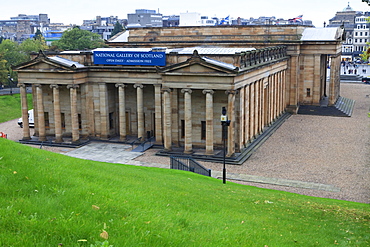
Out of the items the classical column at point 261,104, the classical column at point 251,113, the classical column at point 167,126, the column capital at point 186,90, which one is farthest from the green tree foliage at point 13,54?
the classical column at point 251,113

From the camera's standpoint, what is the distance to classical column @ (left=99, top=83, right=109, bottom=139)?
54.9 meters

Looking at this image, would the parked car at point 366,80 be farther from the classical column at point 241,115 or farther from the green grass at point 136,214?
the green grass at point 136,214

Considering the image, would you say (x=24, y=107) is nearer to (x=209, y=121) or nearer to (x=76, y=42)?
(x=209, y=121)

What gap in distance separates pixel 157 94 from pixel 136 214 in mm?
36039

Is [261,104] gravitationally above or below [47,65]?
below

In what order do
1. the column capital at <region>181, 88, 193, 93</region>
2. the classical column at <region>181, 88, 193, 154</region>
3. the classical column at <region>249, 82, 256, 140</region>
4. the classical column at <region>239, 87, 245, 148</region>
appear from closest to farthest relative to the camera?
the column capital at <region>181, 88, 193, 93</region> < the classical column at <region>181, 88, 193, 154</region> < the classical column at <region>239, 87, 245, 148</region> < the classical column at <region>249, 82, 256, 140</region>

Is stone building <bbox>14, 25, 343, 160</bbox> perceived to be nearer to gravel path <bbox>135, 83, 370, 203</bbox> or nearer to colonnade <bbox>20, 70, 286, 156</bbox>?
colonnade <bbox>20, 70, 286, 156</bbox>

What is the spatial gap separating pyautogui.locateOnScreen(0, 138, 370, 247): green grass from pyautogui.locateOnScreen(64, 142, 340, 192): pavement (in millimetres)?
12596

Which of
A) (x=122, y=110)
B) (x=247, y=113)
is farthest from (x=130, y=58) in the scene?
(x=247, y=113)

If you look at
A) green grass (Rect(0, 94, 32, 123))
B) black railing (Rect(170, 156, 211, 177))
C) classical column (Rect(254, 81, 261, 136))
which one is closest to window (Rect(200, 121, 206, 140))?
black railing (Rect(170, 156, 211, 177))

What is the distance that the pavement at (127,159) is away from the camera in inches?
1527

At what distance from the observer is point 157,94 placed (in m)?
52.3

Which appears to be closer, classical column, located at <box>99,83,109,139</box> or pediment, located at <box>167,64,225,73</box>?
pediment, located at <box>167,64,225,73</box>

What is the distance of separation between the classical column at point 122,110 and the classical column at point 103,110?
1.70 m
